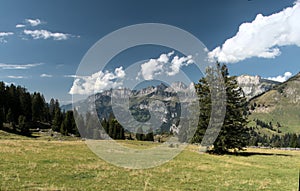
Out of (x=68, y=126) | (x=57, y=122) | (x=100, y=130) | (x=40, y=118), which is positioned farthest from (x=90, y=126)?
(x=40, y=118)

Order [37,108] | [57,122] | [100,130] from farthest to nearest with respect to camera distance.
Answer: [100,130] < [37,108] < [57,122]

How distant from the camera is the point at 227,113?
52.3 meters

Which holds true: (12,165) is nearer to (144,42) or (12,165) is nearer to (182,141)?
(144,42)

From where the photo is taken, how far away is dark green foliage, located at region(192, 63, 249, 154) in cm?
5203

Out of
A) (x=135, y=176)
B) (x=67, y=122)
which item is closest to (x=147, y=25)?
(x=135, y=176)

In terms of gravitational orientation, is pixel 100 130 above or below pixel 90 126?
below

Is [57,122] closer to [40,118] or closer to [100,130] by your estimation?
[40,118]

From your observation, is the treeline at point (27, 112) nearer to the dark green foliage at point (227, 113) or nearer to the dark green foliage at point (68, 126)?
the dark green foliage at point (68, 126)

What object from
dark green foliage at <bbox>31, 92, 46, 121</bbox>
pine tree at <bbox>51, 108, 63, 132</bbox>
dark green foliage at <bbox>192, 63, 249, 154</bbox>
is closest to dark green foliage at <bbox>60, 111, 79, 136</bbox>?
Result: pine tree at <bbox>51, 108, 63, 132</bbox>

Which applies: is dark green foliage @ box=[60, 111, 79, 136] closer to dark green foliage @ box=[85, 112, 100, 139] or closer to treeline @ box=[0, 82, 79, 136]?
treeline @ box=[0, 82, 79, 136]

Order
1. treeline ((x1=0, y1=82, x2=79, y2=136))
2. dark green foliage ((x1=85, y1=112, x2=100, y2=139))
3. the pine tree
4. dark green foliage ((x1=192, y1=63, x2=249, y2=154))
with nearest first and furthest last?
dark green foliage ((x1=192, y1=63, x2=249, y2=154)), treeline ((x1=0, y1=82, x2=79, y2=136)), the pine tree, dark green foliage ((x1=85, y1=112, x2=100, y2=139))

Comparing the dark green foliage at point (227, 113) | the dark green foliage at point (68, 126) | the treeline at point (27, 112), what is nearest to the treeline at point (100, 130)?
the dark green foliage at point (68, 126)

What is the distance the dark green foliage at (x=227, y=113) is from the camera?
52.0 m

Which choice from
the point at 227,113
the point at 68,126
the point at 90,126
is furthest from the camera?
the point at 90,126
